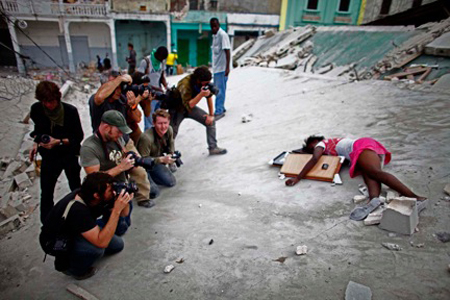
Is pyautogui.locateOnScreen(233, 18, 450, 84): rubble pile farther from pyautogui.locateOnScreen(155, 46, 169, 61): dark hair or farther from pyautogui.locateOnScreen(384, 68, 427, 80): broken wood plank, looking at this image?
pyautogui.locateOnScreen(155, 46, 169, 61): dark hair

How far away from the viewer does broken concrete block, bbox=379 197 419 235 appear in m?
2.14

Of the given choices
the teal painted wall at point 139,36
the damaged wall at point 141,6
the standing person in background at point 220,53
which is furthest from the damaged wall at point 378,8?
the standing person in background at point 220,53

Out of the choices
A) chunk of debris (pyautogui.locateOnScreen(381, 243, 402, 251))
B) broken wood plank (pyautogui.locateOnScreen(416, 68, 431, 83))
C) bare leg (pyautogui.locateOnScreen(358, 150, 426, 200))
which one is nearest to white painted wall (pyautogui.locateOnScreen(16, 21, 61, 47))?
bare leg (pyautogui.locateOnScreen(358, 150, 426, 200))

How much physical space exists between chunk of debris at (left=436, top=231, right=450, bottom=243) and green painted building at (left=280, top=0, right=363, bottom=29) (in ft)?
68.5

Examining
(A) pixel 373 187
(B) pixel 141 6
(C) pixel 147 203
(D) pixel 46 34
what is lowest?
(C) pixel 147 203

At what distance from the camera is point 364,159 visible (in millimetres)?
2928

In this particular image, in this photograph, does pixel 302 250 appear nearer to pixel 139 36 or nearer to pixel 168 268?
pixel 168 268

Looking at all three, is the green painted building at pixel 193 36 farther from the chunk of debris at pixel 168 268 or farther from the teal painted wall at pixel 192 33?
the chunk of debris at pixel 168 268

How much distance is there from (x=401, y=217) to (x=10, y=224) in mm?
4305

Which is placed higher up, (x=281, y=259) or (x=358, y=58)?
(x=358, y=58)

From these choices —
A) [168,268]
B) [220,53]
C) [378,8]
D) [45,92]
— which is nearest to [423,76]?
[220,53]

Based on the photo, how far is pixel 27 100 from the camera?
261 inches

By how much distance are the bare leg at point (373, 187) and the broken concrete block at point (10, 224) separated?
13.6 feet

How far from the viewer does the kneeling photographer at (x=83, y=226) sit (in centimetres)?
214
